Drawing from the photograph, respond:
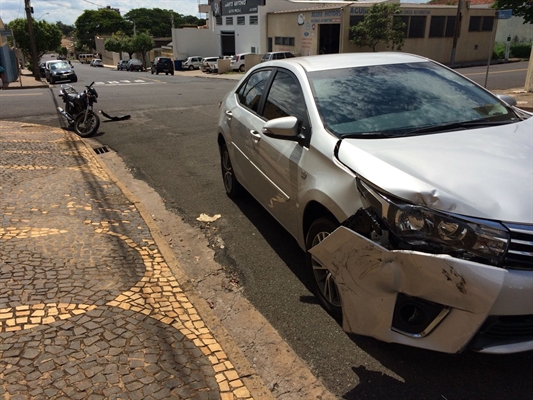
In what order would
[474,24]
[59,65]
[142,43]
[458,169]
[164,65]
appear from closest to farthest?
[458,169] → [59,65] → [474,24] → [164,65] → [142,43]

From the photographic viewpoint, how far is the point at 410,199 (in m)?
2.45

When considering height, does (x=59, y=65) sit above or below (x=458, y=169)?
below

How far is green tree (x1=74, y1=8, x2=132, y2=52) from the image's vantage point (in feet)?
396

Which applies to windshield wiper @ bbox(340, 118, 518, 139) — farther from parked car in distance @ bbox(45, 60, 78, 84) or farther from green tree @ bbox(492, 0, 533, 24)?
parked car in distance @ bbox(45, 60, 78, 84)

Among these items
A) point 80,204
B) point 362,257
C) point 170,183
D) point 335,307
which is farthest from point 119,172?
point 362,257

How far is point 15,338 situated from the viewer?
301cm

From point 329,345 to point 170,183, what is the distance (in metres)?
4.34

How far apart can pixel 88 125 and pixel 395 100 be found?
8.39 metres

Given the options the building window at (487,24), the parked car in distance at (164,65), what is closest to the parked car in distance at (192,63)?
the parked car in distance at (164,65)

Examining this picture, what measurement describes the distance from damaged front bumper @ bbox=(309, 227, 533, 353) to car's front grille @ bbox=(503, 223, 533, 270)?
0.13 feet

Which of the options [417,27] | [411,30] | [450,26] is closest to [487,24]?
[450,26]

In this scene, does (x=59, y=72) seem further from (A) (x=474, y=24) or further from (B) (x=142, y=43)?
(B) (x=142, y=43)

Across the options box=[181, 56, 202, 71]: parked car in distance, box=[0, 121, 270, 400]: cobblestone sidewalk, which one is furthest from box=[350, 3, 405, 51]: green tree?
box=[0, 121, 270, 400]: cobblestone sidewalk

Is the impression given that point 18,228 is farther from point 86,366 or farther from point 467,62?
point 467,62
